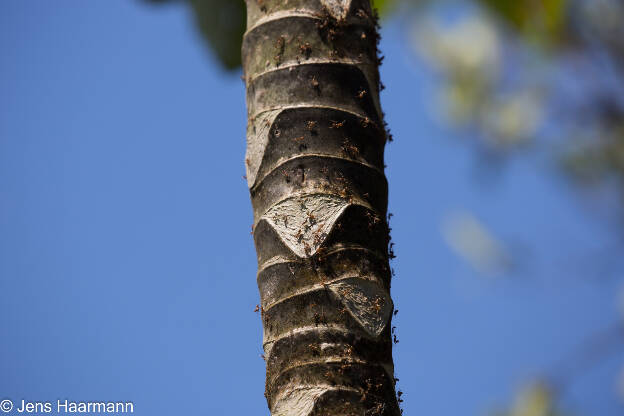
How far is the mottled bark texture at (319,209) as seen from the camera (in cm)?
203

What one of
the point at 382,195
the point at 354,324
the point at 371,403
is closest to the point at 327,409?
the point at 371,403

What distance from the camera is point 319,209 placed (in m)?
2.14

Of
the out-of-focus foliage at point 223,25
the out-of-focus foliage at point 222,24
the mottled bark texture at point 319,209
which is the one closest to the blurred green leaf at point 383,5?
the out-of-focus foliage at point 223,25

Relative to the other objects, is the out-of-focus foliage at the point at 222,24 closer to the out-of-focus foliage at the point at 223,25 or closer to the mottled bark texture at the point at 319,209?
the out-of-focus foliage at the point at 223,25

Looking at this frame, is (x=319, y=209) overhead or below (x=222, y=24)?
below

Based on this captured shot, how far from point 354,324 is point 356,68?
0.93 metres

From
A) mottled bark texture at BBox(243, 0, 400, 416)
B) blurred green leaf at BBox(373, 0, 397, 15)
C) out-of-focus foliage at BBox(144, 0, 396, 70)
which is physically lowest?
mottled bark texture at BBox(243, 0, 400, 416)

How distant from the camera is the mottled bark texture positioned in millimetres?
2033

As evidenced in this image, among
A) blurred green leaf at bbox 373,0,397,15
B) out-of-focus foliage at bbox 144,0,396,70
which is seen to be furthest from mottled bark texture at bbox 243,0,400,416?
blurred green leaf at bbox 373,0,397,15

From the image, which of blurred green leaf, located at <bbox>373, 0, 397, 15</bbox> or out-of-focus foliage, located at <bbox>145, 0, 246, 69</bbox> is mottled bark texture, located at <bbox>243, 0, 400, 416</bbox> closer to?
out-of-focus foliage, located at <bbox>145, 0, 246, 69</bbox>

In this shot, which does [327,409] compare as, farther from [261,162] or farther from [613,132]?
[613,132]

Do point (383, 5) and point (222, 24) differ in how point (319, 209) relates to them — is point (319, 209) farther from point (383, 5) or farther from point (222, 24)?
point (383, 5)

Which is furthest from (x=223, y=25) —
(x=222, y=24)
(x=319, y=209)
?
(x=319, y=209)

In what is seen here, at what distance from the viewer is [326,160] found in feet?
7.18
